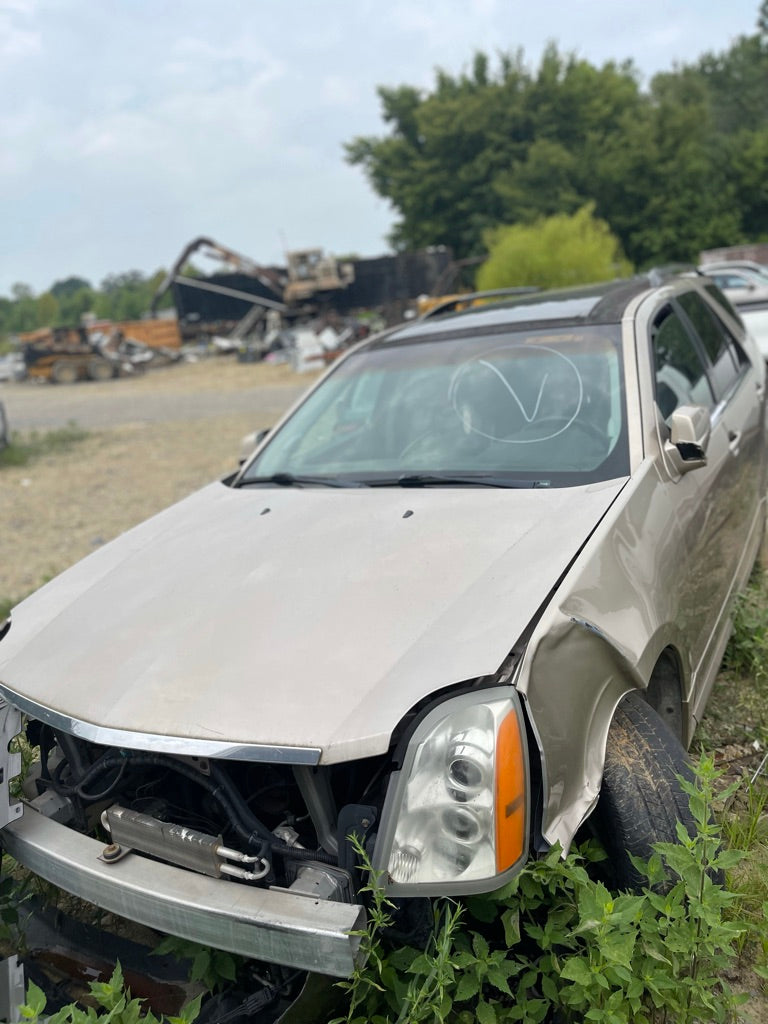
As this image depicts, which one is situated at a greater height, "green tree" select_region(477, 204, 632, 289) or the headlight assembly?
"green tree" select_region(477, 204, 632, 289)

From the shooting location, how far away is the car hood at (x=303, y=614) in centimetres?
189

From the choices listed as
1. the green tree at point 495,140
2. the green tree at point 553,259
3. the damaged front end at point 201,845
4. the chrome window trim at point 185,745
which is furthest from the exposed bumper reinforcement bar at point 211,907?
the green tree at point 495,140

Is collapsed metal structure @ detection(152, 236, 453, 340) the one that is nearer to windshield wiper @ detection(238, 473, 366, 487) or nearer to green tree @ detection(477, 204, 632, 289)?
green tree @ detection(477, 204, 632, 289)

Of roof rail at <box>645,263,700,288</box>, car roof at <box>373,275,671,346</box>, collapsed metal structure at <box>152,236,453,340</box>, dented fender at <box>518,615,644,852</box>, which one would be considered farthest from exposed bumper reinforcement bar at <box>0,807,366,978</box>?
collapsed metal structure at <box>152,236,453,340</box>

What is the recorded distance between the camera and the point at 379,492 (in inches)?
116

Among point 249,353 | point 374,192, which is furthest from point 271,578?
point 374,192

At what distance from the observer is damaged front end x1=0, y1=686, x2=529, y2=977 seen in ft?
5.69

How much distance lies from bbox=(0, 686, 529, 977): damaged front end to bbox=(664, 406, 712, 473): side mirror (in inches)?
52.6

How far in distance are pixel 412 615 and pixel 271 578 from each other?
0.50m

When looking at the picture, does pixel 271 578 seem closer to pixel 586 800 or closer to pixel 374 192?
pixel 586 800

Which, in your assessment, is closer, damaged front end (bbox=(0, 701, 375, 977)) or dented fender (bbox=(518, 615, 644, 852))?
damaged front end (bbox=(0, 701, 375, 977))

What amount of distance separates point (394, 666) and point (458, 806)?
33cm

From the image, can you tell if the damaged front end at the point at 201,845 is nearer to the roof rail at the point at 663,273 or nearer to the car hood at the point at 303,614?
the car hood at the point at 303,614

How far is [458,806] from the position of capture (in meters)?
1.75
